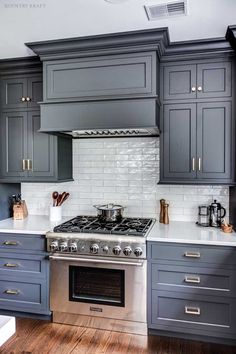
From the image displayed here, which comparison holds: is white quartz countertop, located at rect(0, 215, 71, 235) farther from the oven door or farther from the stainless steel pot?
the stainless steel pot

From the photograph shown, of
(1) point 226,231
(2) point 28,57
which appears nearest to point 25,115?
(2) point 28,57

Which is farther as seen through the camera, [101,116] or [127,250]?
[101,116]

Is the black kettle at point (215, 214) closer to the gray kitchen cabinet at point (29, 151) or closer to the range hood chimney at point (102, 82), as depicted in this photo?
the range hood chimney at point (102, 82)

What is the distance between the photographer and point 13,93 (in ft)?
10.3

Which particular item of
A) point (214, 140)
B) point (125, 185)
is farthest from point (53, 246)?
point (214, 140)

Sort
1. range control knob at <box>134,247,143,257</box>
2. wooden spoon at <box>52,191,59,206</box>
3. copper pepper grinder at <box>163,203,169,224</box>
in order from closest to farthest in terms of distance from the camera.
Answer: range control knob at <box>134,247,143,257</box> → copper pepper grinder at <box>163,203,169,224</box> → wooden spoon at <box>52,191,59,206</box>

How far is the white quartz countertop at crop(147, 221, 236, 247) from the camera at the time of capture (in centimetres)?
238

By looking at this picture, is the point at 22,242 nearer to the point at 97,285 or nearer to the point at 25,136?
the point at 97,285

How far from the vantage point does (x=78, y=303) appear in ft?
8.71

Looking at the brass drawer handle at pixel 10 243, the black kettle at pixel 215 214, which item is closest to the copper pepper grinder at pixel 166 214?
the black kettle at pixel 215 214

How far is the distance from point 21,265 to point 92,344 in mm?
982

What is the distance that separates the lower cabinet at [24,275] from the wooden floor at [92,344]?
0.24 metres

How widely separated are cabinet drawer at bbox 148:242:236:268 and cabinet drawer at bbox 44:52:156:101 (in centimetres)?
134

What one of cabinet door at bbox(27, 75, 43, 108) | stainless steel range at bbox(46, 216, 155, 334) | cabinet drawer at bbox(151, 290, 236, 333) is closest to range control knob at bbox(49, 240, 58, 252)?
stainless steel range at bbox(46, 216, 155, 334)
